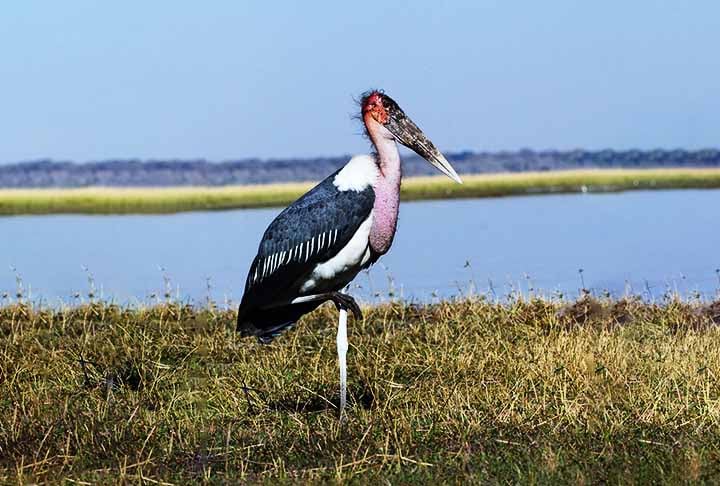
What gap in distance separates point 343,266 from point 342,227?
26cm

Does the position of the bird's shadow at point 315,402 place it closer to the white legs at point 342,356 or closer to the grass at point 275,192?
the white legs at point 342,356

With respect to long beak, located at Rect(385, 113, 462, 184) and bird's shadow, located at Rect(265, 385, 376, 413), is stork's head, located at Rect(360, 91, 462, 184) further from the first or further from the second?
bird's shadow, located at Rect(265, 385, 376, 413)

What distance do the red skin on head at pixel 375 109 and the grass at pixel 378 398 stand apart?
156 centimetres

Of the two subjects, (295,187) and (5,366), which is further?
(295,187)

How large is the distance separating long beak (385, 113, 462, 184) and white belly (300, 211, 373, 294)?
1.65 ft

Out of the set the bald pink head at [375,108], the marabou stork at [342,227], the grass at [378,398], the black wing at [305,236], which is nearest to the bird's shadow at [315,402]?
the grass at [378,398]

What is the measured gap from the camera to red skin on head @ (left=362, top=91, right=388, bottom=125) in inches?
279

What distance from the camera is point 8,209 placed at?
3462 cm

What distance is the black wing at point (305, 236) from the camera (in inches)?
270

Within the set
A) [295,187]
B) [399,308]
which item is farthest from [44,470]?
[295,187]

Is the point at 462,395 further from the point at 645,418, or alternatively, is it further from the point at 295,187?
the point at 295,187

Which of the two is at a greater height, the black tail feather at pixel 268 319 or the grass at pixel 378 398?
the black tail feather at pixel 268 319

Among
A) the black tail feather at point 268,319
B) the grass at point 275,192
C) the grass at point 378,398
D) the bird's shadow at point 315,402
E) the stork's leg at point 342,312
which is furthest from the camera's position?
the grass at point 275,192

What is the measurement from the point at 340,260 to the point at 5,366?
281 cm
